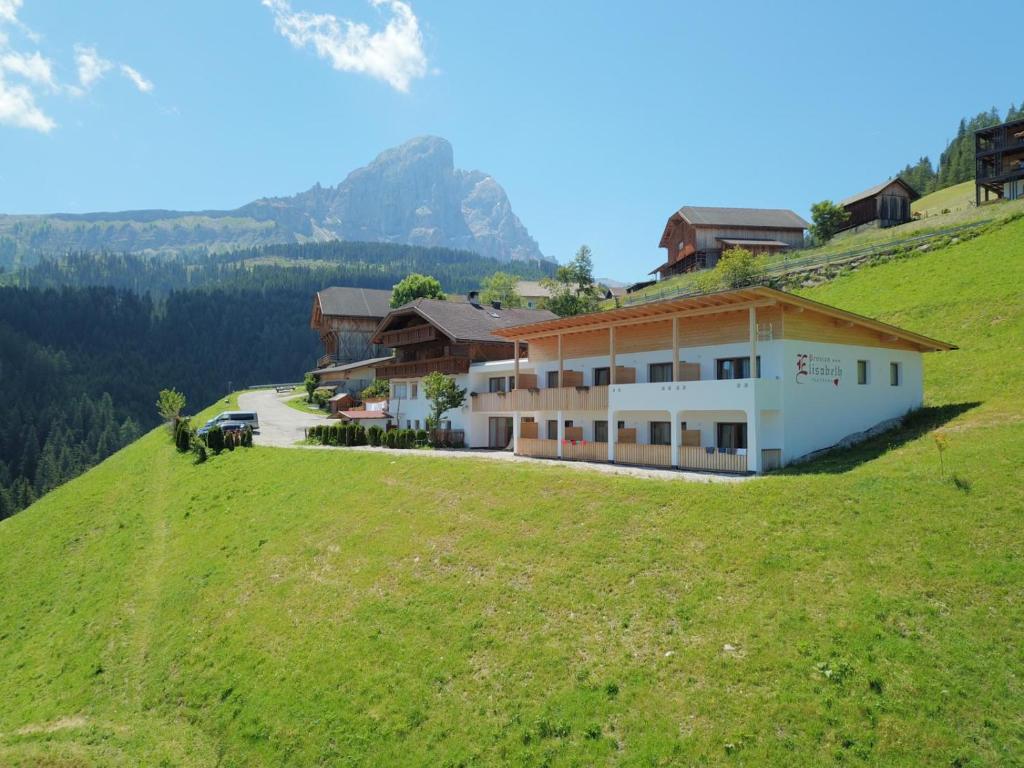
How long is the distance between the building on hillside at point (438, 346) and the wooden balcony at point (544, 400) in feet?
7.46

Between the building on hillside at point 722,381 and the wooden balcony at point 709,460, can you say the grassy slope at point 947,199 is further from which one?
the wooden balcony at point 709,460

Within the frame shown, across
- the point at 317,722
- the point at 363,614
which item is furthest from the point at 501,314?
the point at 317,722

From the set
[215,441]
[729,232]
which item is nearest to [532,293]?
[729,232]

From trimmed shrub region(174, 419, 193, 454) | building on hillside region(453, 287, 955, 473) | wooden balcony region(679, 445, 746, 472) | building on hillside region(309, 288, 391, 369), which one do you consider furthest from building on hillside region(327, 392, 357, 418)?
wooden balcony region(679, 445, 746, 472)

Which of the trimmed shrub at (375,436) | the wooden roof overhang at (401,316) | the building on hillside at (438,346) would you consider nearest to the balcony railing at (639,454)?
the building on hillside at (438,346)

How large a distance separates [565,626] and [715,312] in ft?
52.7

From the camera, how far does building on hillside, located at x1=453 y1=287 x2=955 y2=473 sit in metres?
24.8

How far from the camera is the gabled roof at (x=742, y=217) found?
80750 mm

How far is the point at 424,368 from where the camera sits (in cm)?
4538

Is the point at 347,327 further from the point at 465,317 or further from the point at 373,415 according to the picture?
the point at 465,317

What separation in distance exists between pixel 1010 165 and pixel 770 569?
73.1 m

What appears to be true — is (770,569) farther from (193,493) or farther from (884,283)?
(884,283)

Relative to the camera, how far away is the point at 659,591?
15.7 meters

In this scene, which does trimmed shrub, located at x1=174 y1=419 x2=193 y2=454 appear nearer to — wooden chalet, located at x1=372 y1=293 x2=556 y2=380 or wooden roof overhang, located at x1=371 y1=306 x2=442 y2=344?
wooden chalet, located at x1=372 y1=293 x2=556 y2=380
